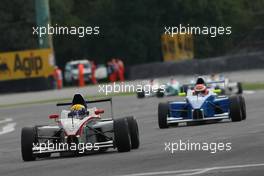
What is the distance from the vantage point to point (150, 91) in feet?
129

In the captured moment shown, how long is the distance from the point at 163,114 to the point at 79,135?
6.18 m

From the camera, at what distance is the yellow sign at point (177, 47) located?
6294 centimetres

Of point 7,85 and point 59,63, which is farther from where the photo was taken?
point 59,63

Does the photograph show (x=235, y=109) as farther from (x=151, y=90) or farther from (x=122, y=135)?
(x=151, y=90)

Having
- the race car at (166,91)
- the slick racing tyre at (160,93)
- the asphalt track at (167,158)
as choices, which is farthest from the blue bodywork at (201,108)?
the race car at (166,91)

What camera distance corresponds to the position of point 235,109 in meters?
22.0

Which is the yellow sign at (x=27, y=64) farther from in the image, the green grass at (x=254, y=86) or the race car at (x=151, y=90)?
the race car at (x=151, y=90)

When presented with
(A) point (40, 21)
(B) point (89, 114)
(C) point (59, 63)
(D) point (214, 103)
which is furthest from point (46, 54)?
(B) point (89, 114)

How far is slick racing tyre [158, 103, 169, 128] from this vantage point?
2197cm

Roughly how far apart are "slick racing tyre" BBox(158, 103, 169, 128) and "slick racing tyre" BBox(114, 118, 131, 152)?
19.2 ft

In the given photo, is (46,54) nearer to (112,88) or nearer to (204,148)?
(112,88)

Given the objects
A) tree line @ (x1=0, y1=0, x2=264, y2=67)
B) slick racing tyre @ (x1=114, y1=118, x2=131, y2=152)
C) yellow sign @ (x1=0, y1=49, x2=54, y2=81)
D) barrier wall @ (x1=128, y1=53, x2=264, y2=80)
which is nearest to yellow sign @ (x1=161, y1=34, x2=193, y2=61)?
tree line @ (x1=0, y1=0, x2=264, y2=67)

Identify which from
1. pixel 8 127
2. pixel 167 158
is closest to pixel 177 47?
pixel 8 127

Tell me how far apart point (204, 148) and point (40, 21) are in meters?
39.9
